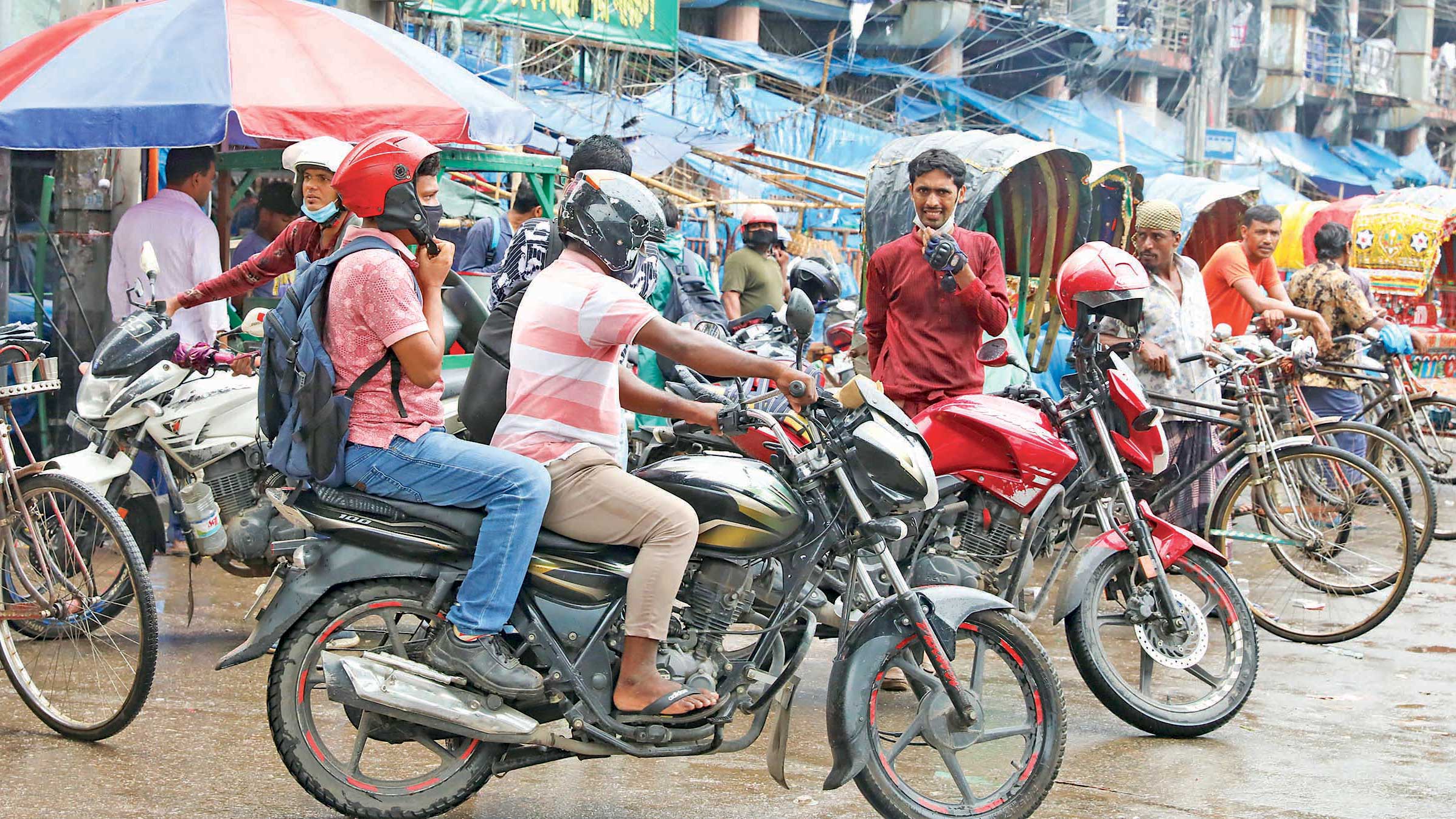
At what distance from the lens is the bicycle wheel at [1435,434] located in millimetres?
9047

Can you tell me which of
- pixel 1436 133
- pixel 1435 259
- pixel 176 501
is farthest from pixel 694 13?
pixel 1436 133

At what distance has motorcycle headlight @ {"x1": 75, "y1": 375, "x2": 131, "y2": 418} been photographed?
512 centimetres

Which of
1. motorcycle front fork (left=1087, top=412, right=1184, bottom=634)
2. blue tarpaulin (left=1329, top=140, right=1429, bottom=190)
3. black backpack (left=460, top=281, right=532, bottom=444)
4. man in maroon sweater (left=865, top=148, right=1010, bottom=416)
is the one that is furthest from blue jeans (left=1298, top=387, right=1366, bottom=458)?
blue tarpaulin (left=1329, top=140, right=1429, bottom=190)

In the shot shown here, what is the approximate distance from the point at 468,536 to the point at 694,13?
90.9ft

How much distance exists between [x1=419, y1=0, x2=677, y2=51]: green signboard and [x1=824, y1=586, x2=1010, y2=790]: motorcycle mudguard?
11036 millimetres

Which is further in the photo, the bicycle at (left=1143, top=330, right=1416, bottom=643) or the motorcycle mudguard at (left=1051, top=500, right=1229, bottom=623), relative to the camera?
the bicycle at (left=1143, top=330, right=1416, bottom=643)

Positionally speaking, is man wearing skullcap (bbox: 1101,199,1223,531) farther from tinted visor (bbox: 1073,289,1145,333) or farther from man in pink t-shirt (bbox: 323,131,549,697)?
man in pink t-shirt (bbox: 323,131,549,697)

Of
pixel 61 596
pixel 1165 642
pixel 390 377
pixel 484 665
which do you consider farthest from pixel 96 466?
pixel 1165 642

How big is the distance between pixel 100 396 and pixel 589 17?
38.9 feet

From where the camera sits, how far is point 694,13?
3014 centimetres

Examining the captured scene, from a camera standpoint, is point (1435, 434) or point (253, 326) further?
point (1435, 434)

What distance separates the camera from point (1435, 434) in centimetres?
920

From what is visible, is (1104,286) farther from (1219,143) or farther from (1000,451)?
(1219,143)

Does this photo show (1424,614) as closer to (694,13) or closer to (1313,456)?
(1313,456)
